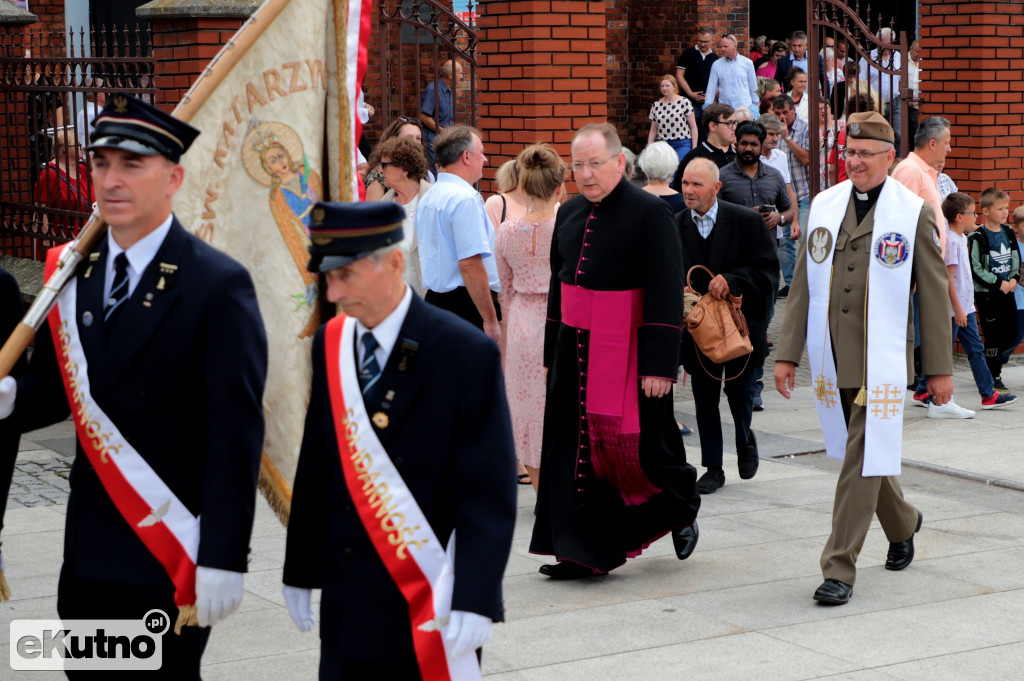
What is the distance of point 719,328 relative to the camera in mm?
7879

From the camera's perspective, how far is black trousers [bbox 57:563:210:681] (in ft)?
11.5

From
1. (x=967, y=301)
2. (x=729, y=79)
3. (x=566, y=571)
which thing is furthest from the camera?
(x=729, y=79)

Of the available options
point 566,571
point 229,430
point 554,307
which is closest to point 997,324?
point 554,307

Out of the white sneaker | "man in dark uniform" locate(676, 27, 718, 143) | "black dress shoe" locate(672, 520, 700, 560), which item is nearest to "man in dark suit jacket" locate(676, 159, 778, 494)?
"black dress shoe" locate(672, 520, 700, 560)

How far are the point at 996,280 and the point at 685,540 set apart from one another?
4780 millimetres

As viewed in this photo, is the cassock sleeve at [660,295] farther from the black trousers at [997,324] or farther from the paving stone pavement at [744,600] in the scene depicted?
the black trousers at [997,324]

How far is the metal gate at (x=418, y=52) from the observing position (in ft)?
37.2

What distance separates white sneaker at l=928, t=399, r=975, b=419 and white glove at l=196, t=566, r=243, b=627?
7214mm

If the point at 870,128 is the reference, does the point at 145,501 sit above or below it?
below

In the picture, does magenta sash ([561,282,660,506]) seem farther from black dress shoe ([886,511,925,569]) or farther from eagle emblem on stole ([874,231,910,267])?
black dress shoe ([886,511,925,569])

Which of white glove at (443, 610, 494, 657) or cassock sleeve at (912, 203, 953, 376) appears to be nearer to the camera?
white glove at (443, 610, 494, 657)

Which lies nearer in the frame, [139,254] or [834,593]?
[139,254]

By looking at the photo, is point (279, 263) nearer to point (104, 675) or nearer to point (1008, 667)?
point (104, 675)

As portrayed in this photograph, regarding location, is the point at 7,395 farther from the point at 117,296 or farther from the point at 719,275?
A: the point at 719,275
